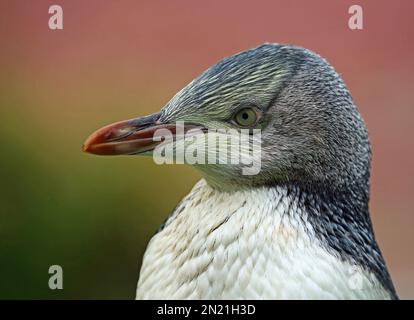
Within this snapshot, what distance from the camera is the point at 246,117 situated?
0.84 meters

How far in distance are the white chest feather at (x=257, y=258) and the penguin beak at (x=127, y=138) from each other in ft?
0.33

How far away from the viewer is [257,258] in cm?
83

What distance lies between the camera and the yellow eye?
32.7 inches

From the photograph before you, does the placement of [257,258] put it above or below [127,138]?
below

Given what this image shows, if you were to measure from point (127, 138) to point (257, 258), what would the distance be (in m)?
0.20

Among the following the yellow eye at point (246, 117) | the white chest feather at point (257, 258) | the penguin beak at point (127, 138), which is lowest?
the white chest feather at point (257, 258)

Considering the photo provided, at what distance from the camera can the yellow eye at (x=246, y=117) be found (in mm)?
832

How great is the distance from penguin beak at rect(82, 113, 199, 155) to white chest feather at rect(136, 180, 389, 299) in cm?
10

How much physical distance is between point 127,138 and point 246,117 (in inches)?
5.3

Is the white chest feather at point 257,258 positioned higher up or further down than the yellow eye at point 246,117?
further down

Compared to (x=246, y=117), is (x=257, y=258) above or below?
below

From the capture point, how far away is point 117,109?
151cm
